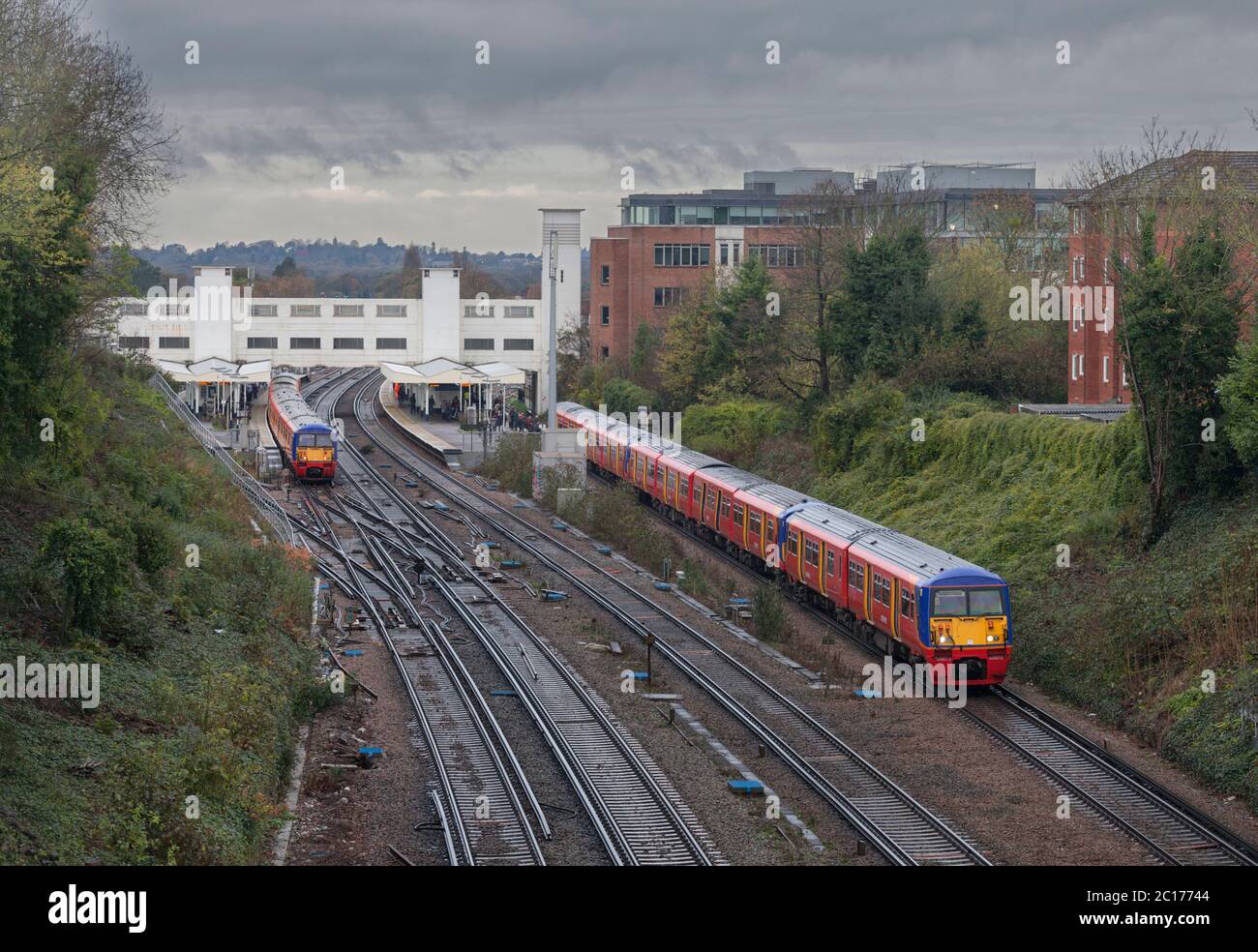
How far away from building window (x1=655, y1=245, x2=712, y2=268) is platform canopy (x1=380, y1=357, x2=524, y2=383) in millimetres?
10035

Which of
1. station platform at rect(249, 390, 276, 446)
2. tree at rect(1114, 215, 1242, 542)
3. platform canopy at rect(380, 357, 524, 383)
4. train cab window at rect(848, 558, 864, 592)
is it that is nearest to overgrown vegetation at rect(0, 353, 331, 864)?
train cab window at rect(848, 558, 864, 592)

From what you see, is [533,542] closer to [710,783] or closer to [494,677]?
[494,677]

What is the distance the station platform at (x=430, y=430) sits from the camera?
5812 cm

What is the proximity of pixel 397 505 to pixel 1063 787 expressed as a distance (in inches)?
1207

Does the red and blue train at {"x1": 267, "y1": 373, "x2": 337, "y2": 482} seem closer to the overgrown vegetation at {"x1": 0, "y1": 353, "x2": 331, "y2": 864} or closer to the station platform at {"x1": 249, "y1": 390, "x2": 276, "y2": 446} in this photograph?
the station platform at {"x1": 249, "y1": 390, "x2": 276, "y2": 446}

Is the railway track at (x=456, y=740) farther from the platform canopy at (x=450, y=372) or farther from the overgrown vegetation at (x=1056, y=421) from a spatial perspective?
the platform canopy at (x=450, y=372)

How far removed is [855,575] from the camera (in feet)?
84.3

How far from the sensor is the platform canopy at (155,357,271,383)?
67.2 metres

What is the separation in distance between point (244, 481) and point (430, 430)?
90.4ft

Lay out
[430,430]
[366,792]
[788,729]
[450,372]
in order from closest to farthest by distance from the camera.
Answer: [366,792] → [788,729] → [430,430] → [450,372]

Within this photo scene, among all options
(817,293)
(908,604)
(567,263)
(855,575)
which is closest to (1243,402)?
(908,604)

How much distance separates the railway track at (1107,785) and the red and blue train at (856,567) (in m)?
1.08

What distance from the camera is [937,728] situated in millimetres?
20297

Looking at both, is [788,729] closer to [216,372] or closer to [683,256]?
[216,372]
